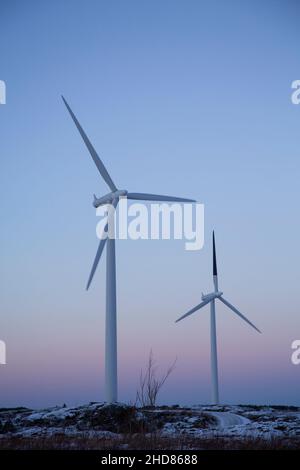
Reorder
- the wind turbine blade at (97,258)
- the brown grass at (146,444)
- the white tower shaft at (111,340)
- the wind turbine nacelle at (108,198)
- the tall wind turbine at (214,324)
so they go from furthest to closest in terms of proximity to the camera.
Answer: the tall wind turbine at (214,324), the wind turbine nacelle at (108,198), the wind turbine blade at (97,258), the white tower shaft at (111,340), the brown grass at (146,444)

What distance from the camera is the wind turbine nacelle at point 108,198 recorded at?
2197 inches

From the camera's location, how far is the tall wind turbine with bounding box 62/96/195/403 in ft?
163

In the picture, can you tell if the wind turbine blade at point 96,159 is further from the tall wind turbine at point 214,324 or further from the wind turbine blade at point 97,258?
the tall wind turbine at point 214,324

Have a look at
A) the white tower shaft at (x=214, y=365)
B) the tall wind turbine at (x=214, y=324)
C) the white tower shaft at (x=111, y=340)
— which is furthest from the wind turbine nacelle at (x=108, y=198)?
the white tower shaft at (x=214, y=365)

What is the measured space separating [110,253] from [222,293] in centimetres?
3636

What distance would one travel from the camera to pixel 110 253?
175 ft

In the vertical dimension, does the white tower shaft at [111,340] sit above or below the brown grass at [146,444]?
above

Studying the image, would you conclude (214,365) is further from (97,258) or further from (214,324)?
(97,258)

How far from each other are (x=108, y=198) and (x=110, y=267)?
8196mm

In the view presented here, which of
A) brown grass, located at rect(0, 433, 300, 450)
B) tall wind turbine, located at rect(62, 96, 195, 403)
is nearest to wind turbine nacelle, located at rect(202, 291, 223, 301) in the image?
tall wind turbine, located at rect(62, 96, 195, 403)
